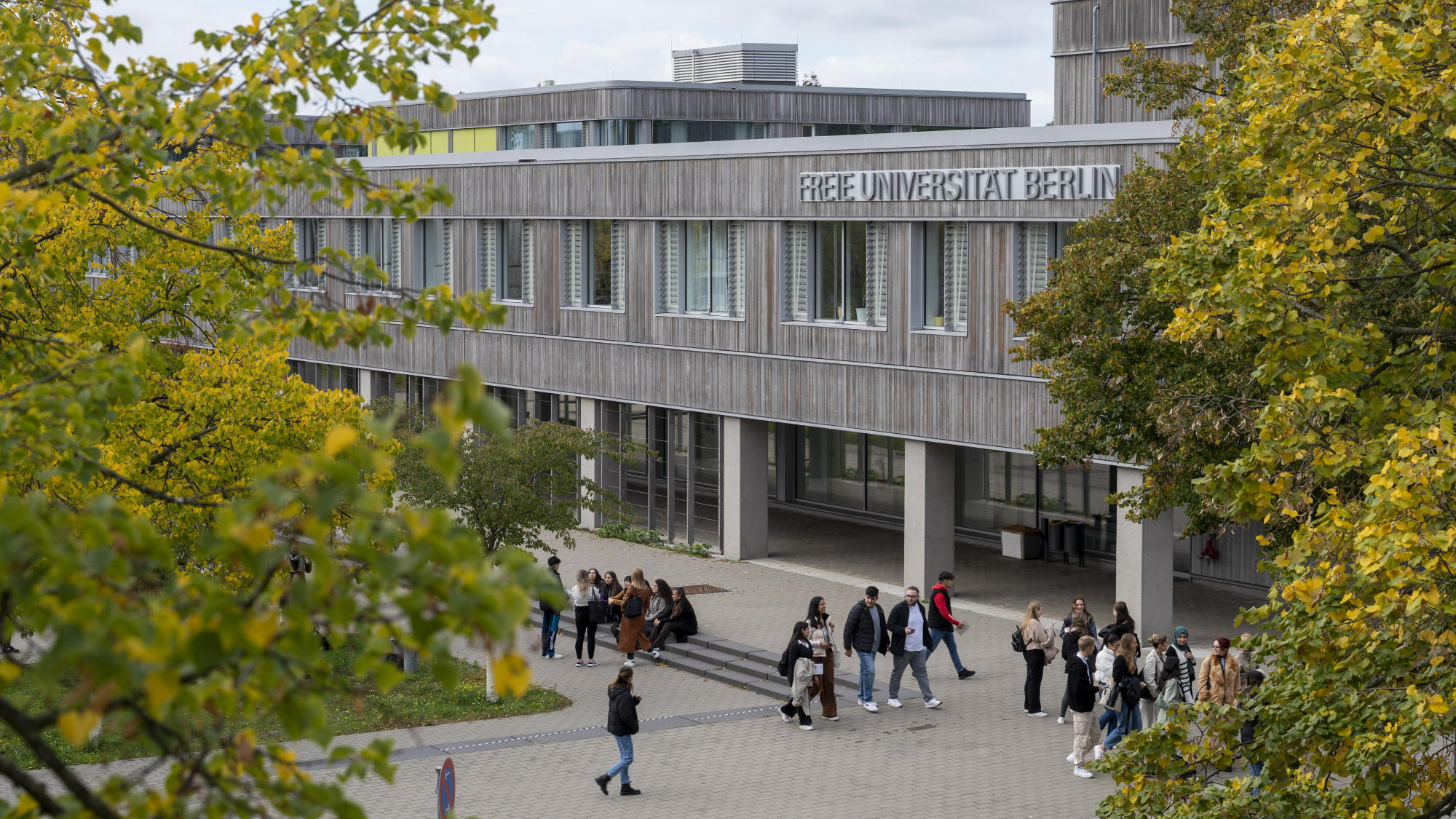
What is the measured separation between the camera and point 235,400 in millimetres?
15203

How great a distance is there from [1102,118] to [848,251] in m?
12.6

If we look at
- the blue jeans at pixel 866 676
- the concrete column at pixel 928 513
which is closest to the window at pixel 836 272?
the concrete column at pixel 928 513

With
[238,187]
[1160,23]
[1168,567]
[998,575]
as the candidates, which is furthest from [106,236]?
[1160,23]

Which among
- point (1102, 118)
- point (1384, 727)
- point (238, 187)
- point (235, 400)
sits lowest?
point (1384, 727)

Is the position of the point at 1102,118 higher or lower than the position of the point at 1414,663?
higher

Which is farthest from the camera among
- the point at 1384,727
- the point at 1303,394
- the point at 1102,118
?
the point at 1102,118

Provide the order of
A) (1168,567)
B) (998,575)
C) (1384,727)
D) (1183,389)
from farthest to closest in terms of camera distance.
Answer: (998,575), (1168,567), (1183,389), (1384,727)

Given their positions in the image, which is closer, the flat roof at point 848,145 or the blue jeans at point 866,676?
the blue jeans at point 866,676

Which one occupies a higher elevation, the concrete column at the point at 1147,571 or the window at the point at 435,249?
the window at the point at 435,249

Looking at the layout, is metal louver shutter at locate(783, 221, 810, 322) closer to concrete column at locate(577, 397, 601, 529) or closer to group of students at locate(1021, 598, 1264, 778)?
concrete column at locate(577, 397, 601, 529)

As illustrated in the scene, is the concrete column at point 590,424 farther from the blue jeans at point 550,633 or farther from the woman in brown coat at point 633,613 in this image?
the woman in brown coat at point 633,613

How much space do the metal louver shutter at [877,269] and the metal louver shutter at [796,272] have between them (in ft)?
5.02

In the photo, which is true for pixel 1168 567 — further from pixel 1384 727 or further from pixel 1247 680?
pixel 1384 727

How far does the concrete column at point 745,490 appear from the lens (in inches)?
1243
